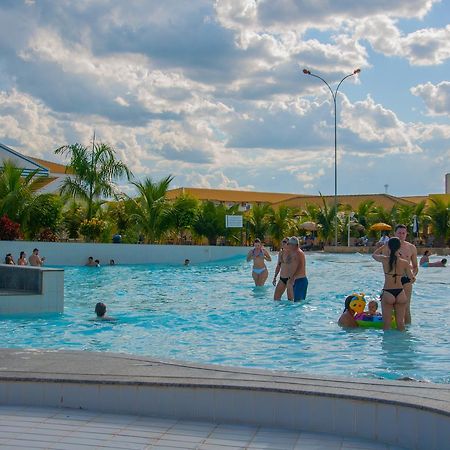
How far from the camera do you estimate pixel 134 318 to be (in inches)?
534

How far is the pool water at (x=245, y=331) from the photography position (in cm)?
929

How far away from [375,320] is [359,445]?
725 cm

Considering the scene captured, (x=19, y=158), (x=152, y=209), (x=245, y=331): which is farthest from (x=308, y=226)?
(x=245, y=331)

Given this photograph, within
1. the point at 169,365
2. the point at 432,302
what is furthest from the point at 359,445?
the point at 432,302

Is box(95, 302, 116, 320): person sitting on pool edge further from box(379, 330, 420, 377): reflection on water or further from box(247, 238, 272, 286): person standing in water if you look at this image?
box(247, 238, 272, 286): person standing in water

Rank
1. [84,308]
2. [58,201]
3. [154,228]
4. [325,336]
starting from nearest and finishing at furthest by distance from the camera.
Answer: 1. [325,336]
2. [84,308]
3. [58,201]
4. [154,228]

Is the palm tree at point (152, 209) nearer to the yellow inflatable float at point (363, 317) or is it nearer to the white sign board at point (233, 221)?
the white sign board at point (233, 221)

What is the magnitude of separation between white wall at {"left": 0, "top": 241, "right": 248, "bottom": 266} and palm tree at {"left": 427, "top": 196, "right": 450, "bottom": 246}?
19647 mm

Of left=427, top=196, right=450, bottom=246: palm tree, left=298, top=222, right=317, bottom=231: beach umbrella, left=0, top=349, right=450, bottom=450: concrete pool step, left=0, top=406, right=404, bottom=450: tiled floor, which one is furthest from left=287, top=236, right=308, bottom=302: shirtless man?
left=427, top=196, right=450, bottom=246: palm tree

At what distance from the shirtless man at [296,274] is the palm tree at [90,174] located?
67.2 ft

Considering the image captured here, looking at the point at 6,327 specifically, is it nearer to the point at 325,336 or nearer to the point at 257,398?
the point at 325,336

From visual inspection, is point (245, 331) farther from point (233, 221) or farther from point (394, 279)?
point (233, 221)

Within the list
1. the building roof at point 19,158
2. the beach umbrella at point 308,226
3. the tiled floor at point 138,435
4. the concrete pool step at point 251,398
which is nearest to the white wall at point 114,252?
the building roof at point 19,158

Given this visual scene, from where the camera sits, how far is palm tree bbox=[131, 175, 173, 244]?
3516cm
